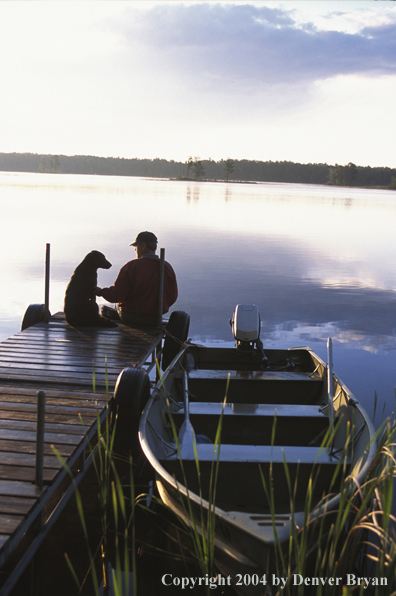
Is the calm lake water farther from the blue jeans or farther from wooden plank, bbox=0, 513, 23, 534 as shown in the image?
wooden plank, bbox=0, 513, 23, 534

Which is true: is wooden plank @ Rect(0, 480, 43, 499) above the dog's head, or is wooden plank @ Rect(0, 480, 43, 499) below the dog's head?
below

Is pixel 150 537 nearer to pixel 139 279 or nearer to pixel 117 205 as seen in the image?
pixel 139 279

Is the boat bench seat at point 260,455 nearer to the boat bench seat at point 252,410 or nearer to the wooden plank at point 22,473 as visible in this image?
the boat bench seat at point 252,410

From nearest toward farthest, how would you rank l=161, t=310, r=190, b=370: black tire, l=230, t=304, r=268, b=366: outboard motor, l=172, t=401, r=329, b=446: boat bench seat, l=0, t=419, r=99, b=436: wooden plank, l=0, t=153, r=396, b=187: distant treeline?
l=0, t=419, r=99, b=436: wooden plank
l=172, t=401, r=329, b=446: boat bench seat
l=230, t=304, r=268, b=366: outboard motor
l=161, t=310, r=190, b=370: black tire
l=0, t=153, r=396, b=187: distant treeline

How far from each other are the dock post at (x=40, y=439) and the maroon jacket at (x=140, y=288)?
11.4 feet

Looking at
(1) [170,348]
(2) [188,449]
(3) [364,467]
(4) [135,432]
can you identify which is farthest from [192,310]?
(3) [364,467]

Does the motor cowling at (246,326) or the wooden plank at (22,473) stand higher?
the motor cowling at (246,326)

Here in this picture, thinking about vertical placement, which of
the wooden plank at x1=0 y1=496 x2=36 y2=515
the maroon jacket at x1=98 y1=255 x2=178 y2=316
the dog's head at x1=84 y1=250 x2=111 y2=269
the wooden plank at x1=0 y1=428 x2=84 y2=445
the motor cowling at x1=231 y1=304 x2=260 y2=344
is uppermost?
the dog's head at x1=84 y1=250 x2=111 y2=269

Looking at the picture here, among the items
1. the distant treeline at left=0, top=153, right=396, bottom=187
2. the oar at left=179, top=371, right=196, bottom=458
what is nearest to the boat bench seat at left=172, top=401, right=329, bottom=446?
the oar at left=179, top=371, right=196, bottom=458

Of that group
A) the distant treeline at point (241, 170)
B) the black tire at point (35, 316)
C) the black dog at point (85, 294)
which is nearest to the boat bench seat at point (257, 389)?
the black dog at point (85, 294)

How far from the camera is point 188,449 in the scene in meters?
3.64

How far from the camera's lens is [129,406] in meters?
4.41

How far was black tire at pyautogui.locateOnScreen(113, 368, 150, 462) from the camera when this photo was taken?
4.41 meters

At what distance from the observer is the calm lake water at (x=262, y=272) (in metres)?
8.81
